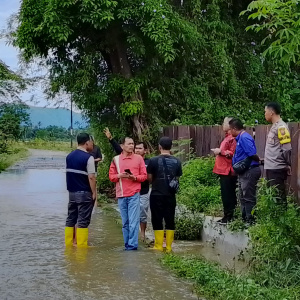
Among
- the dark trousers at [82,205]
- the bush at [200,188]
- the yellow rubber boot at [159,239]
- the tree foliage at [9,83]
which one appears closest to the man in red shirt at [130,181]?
the yellow rubber boot at [159,239]

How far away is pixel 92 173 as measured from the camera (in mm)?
9055

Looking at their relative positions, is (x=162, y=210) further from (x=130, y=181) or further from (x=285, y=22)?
(x=285, y=22)

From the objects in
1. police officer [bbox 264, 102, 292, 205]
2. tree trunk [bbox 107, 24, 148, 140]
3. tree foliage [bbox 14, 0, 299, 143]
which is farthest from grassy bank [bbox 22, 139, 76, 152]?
police officer [bbox 264, 102, 292, 205]

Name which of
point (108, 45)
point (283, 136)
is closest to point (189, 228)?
point (283, 136)

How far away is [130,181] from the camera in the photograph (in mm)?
8969

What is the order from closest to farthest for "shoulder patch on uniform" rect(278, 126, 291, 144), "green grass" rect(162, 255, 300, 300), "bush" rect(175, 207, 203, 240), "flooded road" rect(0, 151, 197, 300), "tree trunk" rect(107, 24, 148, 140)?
"green grass" rect(162, 255, 300, 300) → "flooded road" rect(0, 151, 197, 300) → "shoulder patch on uniform" rect(278, 126, 291, 144) → "bush" rect(175, 207, 203, 240) → "tree trunk" rect(107, 24, 148, 140)

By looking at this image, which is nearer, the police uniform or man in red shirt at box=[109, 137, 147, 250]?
the police uniform

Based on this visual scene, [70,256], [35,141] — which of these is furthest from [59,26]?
[35,141]

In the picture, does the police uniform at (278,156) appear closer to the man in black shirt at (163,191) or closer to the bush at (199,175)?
the man in black shirt at (163,191)

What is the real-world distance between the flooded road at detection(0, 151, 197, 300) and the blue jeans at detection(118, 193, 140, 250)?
7.3 inches

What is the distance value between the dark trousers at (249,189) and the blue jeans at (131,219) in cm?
165

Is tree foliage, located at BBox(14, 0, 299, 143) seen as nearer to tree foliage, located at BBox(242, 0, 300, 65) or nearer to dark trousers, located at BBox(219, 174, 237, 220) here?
dark trousers, located at BBox(219, 174, 237, 220)

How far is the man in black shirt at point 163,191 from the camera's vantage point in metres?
8.95

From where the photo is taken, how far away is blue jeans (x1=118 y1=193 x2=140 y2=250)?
8.95 metres
